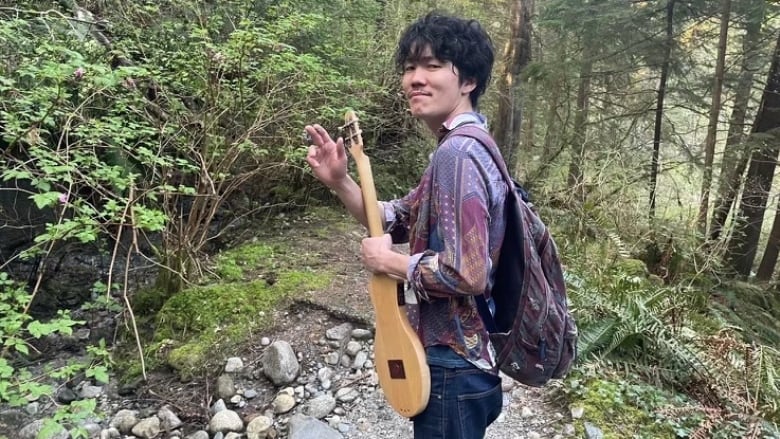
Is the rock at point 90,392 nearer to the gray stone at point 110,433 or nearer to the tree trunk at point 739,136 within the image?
the gray stone at point 110,433

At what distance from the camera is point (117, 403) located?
381cm

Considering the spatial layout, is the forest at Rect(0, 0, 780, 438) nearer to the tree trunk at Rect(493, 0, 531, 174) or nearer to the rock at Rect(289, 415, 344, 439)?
the tree trunk at Rect(493, 0, 531, 174)

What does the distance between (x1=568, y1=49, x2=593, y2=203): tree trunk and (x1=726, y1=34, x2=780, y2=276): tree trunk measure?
2.17m

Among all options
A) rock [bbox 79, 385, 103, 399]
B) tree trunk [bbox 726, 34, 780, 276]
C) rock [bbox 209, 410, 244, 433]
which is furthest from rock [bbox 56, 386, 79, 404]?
tree trunk [bbox 726, 34, 780, 276]

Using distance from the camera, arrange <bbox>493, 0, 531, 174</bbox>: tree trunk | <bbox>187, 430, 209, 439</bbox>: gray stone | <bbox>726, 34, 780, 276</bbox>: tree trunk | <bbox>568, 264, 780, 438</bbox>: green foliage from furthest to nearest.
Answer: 1. <bbox>493, 0, 531, 174</bbox>: tree trunk
2. <bbox>726, 34, 780, 276</bbox>: tree trunk
3. <bbox>187, 430, 209, 439</bbox>: gray stone
4. <bbox>568, 264, 780, 438</bbox>: green foliage

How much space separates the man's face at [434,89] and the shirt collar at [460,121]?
0.04 metres

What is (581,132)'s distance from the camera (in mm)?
9352

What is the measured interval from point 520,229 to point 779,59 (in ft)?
26.5

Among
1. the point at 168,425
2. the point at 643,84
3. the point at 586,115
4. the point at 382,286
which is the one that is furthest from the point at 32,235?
the point at 643,84

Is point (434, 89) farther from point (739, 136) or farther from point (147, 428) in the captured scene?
point (739, 136)

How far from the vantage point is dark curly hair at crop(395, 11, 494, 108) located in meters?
1.59

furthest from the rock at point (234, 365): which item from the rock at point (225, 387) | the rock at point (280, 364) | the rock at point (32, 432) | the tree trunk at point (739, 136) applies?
the tree trunk at point (739, 136)

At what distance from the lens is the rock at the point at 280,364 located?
3.78 metres

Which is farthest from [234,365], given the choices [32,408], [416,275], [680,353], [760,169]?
[760,169]
